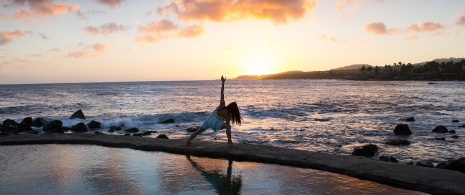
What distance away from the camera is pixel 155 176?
23.5ft

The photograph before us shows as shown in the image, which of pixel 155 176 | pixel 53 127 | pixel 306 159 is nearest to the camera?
pixel 155 176

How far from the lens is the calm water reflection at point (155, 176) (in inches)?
248

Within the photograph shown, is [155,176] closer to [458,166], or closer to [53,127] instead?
[458,166]

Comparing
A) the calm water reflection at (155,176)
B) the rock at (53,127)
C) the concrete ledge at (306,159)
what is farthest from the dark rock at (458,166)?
the rock at (53,127)

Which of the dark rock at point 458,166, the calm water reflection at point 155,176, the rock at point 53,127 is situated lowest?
the rock at point 53,127

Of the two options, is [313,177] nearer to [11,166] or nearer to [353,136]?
[11,166]

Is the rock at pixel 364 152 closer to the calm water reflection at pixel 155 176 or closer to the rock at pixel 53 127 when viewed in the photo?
the calm water reflection at pixel 155 176

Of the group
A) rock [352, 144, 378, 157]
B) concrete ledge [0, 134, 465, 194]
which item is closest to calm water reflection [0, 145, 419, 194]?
concrete ledge [0, 134, 465, 194]

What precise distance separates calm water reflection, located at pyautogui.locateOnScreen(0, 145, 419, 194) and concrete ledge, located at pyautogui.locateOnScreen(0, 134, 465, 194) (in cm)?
25

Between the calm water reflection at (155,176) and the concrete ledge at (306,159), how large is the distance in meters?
0.25

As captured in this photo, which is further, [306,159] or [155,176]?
[306,159]

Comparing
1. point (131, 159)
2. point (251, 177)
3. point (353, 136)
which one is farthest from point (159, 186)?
point (353, 136)

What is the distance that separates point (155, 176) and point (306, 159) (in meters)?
3.41

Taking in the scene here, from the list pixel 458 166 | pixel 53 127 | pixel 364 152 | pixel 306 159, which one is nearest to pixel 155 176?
pixel 306 159
